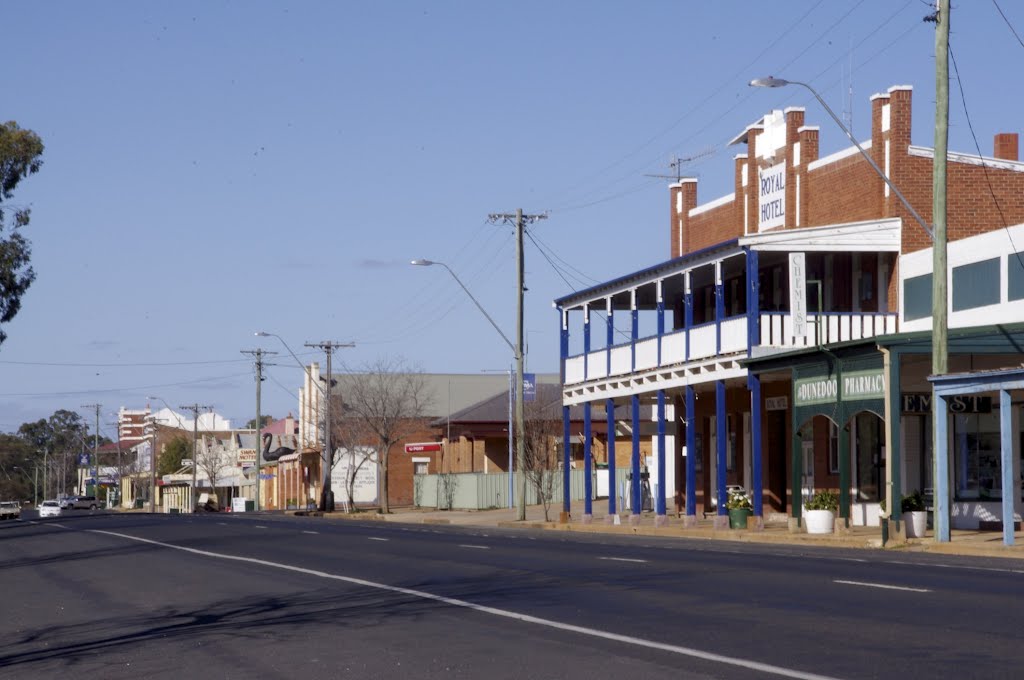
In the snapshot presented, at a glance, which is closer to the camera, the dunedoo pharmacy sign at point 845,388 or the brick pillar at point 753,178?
the dunedoo pharmacy sign at point 845,388

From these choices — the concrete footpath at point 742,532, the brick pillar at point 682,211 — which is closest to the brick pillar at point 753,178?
the brick pillar at point 682,211

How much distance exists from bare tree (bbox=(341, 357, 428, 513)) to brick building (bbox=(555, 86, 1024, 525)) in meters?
27.5

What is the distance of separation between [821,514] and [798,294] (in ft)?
17.7

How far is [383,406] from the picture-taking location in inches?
2788

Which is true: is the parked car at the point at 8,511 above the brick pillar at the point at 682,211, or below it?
below

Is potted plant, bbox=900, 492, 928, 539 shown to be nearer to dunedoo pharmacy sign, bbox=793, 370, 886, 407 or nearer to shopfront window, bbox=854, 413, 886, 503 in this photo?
dunedoo pharmacy sign, bbox=793, 370, 886, 407

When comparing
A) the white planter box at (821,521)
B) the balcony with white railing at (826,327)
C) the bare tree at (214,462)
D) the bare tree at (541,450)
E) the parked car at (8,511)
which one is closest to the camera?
the white planter box at (821,521)

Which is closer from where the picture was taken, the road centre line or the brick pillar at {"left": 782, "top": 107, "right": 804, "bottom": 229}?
the road centre line

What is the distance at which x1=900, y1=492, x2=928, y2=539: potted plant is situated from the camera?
96.7ft

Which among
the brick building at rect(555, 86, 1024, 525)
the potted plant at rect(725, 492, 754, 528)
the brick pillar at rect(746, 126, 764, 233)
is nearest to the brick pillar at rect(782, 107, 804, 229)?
the brick building at rect(555, 86, 1024, 525)

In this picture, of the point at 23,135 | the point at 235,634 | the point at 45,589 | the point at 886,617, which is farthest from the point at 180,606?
the point at 23,135

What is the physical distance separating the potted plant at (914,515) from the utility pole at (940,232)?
6.97 feet

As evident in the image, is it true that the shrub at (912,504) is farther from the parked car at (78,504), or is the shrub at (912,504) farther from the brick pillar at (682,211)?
the parked car at (78,504)

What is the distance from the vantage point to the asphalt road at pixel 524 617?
411 inches
